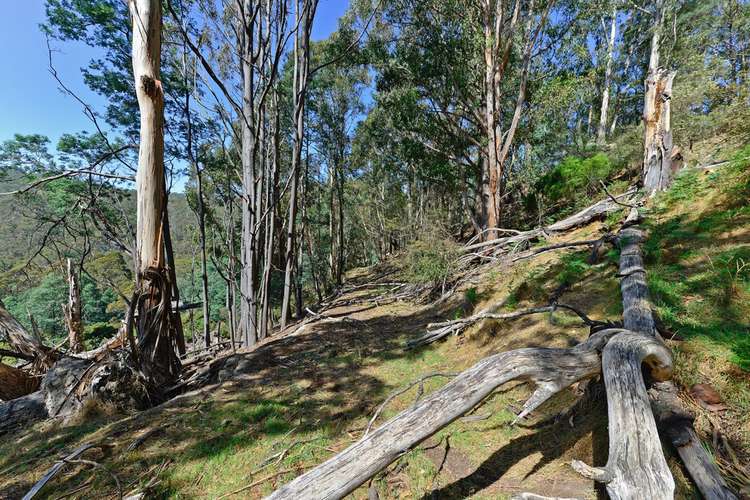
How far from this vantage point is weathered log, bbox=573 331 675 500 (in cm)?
121

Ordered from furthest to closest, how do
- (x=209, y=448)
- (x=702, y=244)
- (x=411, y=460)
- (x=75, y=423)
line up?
(x=702, y=244) < (x=75, y=423) < (x=209, y=448) < (x=411, y=460)

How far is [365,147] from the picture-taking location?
19359 mm

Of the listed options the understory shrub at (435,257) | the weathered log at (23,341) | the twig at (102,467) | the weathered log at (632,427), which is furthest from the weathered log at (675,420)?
the weathered log at (23,341)

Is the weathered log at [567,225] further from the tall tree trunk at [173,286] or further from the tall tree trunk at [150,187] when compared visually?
the tall tree trunk at [150,187]

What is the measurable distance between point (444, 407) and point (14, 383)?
5262 millimetres

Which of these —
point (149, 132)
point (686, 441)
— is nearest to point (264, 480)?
point (686, 441)

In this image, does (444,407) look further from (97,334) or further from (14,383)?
(97,334)

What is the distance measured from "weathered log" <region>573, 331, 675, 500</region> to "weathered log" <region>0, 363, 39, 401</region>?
5.78m

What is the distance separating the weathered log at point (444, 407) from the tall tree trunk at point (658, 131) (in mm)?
5105

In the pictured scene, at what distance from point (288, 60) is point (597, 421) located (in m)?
13.6

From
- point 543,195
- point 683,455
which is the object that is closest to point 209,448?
point 683,455

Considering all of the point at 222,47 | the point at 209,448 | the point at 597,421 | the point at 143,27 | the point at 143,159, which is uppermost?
the point at 222,47

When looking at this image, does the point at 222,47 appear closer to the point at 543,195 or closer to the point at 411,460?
the point at 411,460

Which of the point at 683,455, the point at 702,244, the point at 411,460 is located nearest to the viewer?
the point at 683,455
